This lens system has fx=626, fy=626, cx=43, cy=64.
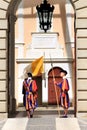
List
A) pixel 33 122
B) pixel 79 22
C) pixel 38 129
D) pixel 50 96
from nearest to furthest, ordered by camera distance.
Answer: pixel 38 129 → pixel 33 122 → pixel 79 22 → pixel 50 96

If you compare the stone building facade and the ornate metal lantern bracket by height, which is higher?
the ornate metal lantern bracket

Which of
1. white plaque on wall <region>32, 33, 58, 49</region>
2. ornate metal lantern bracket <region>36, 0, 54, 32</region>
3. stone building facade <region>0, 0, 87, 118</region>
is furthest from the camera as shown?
white plaque on wall <region>32, 33, 58, 49</region>

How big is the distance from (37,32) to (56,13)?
1343 mm

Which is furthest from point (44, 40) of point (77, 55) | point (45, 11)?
point (77, 55)

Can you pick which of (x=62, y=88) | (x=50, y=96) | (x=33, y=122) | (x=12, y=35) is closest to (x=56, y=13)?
(x=50, y=96)

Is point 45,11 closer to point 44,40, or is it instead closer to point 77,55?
point 77,55

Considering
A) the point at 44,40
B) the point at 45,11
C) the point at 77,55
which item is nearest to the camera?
the point at 77,55

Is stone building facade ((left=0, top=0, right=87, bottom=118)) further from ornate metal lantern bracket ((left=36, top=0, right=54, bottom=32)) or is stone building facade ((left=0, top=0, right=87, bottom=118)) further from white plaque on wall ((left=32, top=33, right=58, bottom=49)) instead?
white plaque on wall ((left=32, top=33, right=58, bottom=49))

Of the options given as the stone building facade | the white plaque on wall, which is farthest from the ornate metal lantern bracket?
the white plaque on wall

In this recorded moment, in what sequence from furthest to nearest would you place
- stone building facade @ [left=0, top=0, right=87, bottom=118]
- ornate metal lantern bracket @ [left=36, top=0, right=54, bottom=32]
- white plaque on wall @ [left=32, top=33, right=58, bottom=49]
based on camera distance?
white plaque on wall @ [left=32, top=33, right=58, bottom=49] < ornate metal lantern bracket @ [left=36, top=0, right=54, bottom=32] < stone building facade @ [left=0, top=0, right=87, bottom=118]

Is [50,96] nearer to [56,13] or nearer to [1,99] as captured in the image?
[56,13]

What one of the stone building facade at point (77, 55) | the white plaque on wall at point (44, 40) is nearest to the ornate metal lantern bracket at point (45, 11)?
the stone building facade at point (77, 55)

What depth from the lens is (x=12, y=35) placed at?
70.8ft

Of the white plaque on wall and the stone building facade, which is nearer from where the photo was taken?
→ the stone building facade
